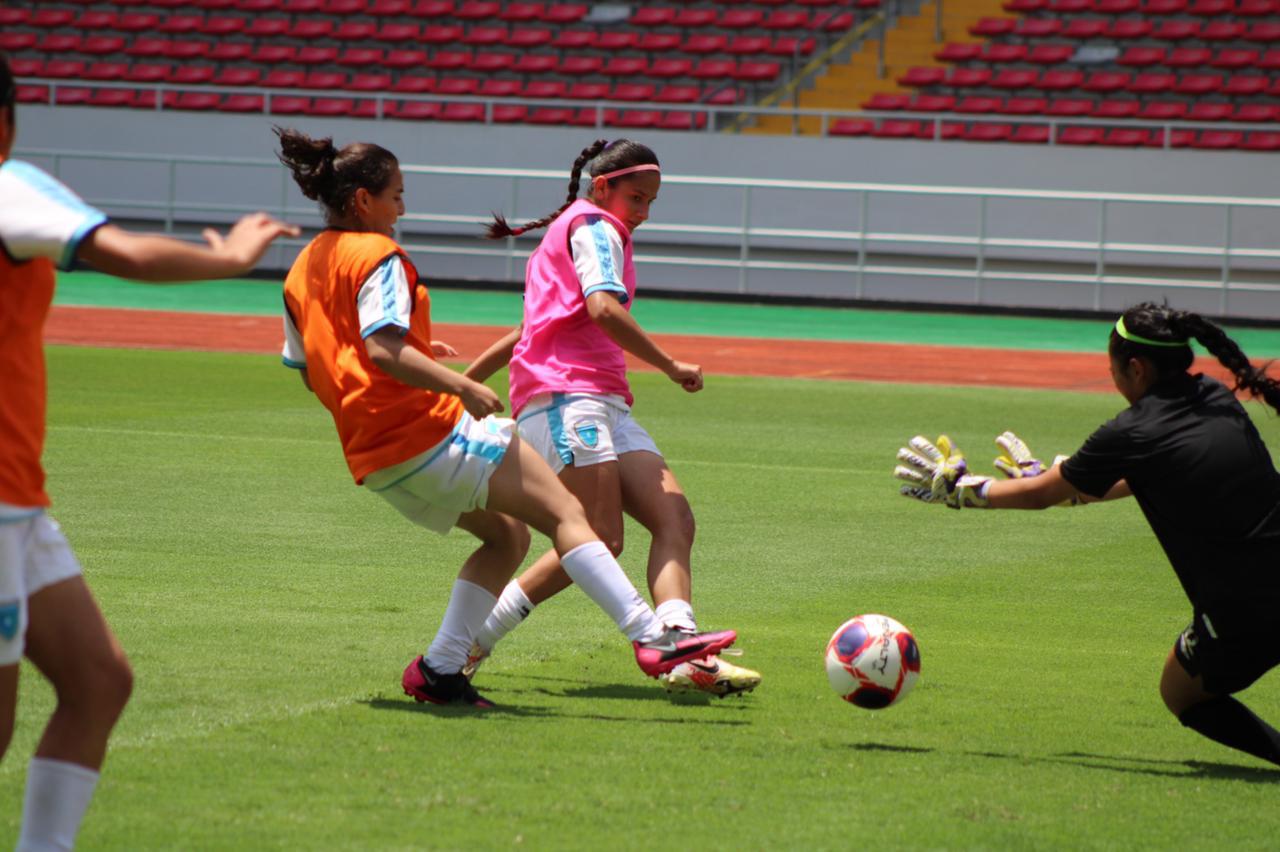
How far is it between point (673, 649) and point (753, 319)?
20327mm

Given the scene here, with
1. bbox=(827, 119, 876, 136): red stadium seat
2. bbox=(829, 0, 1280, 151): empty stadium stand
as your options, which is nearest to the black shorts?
bbox=(829, 0, 1280, 151): empty stadium stand

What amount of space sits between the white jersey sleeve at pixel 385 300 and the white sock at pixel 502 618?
1.30m

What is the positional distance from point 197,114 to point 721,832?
1130 inches

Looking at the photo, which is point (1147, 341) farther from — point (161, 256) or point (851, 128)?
point (851, 128)

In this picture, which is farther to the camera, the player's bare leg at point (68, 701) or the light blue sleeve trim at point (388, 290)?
the light blue sleeve trim at point (388, 290)

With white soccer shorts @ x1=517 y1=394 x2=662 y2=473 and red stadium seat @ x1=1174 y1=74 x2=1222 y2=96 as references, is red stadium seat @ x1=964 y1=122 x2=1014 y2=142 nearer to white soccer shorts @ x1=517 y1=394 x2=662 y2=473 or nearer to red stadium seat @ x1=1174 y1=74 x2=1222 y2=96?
red stadium seat @ x1=1174 y1=74 x2=1222 y2=96

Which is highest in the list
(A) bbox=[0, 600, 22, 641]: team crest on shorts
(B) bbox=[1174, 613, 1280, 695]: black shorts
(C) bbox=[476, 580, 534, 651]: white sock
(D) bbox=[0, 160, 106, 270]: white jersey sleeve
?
(D) bbox=[0, 160, 106, 270]: white jersey sleeve

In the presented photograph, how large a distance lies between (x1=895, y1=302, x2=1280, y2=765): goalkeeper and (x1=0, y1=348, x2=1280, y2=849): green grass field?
13.9 inches

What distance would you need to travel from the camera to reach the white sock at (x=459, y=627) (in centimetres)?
602

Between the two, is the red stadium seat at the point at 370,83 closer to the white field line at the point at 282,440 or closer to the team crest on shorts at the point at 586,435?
the white field line at the point at 282,440

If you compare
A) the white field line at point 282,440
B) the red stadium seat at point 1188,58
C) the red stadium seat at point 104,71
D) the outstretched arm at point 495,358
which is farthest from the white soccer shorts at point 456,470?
the red stadium seat at point 104,71

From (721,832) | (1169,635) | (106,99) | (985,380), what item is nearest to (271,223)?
(721,832)

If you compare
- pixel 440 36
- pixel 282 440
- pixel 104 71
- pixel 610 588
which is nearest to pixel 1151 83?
pixel 440 36

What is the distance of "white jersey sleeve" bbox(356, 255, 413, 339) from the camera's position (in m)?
5.45
